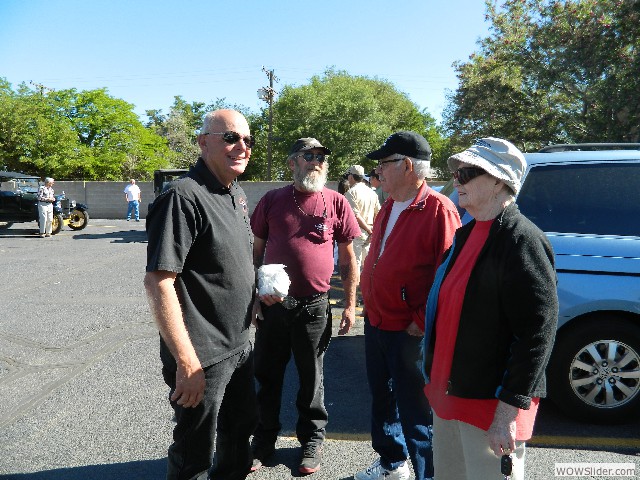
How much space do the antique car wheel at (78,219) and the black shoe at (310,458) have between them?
17349 millimetres

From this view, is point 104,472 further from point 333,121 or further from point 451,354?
point 333,121

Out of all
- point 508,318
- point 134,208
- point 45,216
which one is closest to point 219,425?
point 508,318

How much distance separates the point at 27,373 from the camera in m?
4.66

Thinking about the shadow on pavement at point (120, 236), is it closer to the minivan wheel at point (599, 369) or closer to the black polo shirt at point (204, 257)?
the minivan wheel at point (599, 369)

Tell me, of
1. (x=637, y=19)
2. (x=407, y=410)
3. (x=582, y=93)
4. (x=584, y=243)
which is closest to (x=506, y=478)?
(x=407, y=410)

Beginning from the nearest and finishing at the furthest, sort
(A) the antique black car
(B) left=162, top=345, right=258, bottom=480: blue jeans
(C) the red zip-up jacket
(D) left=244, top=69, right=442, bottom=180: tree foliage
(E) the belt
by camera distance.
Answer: (B) left=162, top=345, right=258, bottom=480: blue jeans < (C) the red zip-up jacket < (E) the belt < (A) the antique black car < (D) left=244, top=69, right=442, bottom=180: tree foliage

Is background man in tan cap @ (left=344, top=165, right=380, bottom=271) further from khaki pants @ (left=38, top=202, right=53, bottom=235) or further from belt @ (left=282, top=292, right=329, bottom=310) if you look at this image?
khaki pants @ (left=38, top=202, right=53, bottom=235)

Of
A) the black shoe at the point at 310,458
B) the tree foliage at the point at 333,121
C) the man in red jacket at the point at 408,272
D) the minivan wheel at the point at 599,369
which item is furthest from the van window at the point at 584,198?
the tree foliage at the point at 333,121

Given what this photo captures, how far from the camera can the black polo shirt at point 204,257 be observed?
206 cm

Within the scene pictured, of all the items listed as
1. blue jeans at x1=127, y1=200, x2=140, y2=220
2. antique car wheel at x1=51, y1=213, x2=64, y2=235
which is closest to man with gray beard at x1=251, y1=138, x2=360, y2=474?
antique car wheel at x1=51, y1=213, x2=64, y2=235

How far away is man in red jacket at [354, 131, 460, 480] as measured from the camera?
Answer: 2680 millimetres

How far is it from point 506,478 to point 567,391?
2.07 metres

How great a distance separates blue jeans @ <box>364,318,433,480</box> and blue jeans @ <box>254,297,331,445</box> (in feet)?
1.14

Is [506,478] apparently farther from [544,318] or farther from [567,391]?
[567,391]
